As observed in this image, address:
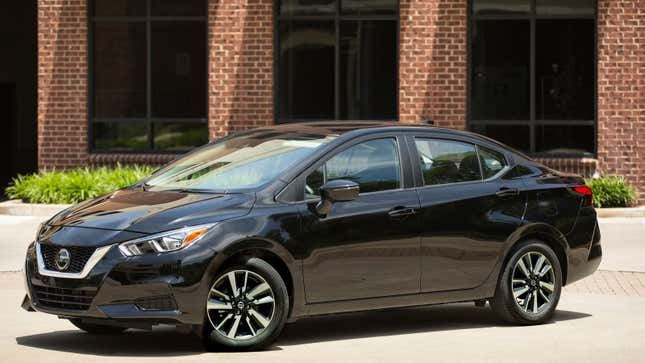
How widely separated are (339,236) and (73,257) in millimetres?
1820

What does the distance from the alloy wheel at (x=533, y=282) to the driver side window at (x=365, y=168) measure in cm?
128

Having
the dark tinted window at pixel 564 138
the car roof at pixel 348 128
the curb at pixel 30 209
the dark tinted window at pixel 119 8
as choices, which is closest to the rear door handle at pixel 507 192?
the car roof at pixel 348 128

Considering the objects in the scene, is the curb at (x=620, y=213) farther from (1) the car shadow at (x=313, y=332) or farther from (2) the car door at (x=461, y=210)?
(2) the car door at (x=461, y=210)

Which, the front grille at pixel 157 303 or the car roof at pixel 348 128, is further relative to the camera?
the car roof at pixel 348 128

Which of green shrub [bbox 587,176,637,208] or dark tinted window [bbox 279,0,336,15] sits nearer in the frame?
green shrub [bbox 587,176,637,208]

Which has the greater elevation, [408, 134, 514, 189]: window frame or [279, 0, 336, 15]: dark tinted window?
[279, 0, 336, 15]: dark tinted window

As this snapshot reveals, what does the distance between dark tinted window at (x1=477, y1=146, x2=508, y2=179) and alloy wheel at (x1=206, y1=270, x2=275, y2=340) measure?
2.36 meters

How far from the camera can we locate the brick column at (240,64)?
2450 centimetres

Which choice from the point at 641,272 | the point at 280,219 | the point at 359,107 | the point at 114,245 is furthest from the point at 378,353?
the point at 359,107

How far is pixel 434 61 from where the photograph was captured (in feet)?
79.1

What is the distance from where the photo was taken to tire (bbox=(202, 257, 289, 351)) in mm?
9156

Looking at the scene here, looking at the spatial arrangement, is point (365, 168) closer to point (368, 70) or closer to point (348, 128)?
point (348, 128)

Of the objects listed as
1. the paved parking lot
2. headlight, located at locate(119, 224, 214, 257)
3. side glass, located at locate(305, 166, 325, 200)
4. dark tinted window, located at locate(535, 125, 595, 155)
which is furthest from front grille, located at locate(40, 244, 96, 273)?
dark tinted window, located at locate(535, 125, 595, 155)

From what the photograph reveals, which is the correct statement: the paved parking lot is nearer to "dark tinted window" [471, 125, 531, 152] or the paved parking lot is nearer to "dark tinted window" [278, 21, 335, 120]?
"dark tinted window" [471, 125, 531, 152]
